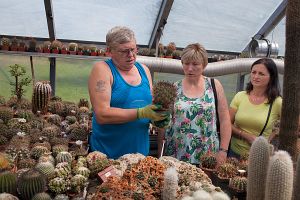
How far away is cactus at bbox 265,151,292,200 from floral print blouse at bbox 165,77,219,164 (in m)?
1.72

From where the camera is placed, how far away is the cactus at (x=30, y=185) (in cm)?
217

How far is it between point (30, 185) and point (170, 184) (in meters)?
0.85

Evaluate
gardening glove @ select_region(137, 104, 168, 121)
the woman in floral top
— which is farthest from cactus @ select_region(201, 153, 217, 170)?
gardening glove @ select_region(137, 104, 168, 121)

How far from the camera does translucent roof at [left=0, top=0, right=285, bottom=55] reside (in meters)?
7.23

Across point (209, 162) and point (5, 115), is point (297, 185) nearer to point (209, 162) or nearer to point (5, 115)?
point (209, 162)

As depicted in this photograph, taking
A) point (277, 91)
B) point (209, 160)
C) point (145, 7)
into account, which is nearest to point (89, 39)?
point (145, 7)

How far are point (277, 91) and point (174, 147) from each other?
3.93 feet

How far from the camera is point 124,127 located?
2.95 meters

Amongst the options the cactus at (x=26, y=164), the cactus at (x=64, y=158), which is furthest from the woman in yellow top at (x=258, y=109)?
the cactus at (x=26, y=164)

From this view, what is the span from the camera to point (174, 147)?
3.30m

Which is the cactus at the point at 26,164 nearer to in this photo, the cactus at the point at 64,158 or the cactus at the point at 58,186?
the cactus at the point at 64,158

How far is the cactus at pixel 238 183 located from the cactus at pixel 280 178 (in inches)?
36.7

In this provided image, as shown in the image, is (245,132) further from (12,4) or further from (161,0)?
(12,4)

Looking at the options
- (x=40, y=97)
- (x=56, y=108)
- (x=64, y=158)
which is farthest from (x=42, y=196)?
(x=56, y=108)
